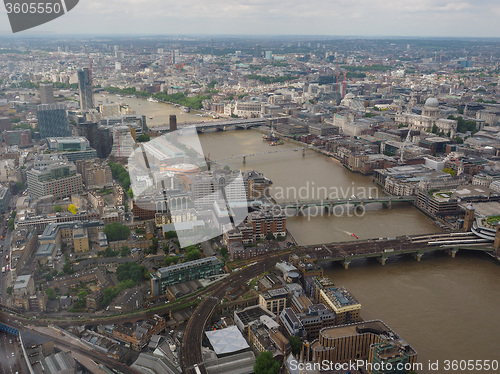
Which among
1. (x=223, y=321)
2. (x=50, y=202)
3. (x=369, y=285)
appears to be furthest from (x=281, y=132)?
(x=223, y=321)

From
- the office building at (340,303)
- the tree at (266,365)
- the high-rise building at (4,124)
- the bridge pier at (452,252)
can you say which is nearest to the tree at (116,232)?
the office building at (340,303)

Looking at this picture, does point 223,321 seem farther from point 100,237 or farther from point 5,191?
point 5,191

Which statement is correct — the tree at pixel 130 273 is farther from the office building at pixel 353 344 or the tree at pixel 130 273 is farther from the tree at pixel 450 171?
the tree at pixel 450 171

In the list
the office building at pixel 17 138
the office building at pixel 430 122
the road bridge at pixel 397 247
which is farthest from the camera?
the office building at pixel 430 122

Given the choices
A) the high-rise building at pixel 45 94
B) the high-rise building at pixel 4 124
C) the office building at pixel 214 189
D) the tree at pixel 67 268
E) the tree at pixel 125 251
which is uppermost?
the high-rise building at pixel 45 94

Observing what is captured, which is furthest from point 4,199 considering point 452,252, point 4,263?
point 452,252

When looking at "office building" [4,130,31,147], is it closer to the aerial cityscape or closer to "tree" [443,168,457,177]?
the aerial cityscape

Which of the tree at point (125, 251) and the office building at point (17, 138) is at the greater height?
the office building at point (17, 138)

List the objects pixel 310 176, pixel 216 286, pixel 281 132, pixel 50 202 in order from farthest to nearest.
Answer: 1. pixel 281 132
2. pixel 310 176
3. pixel 50 202
4. pixel 216 286
